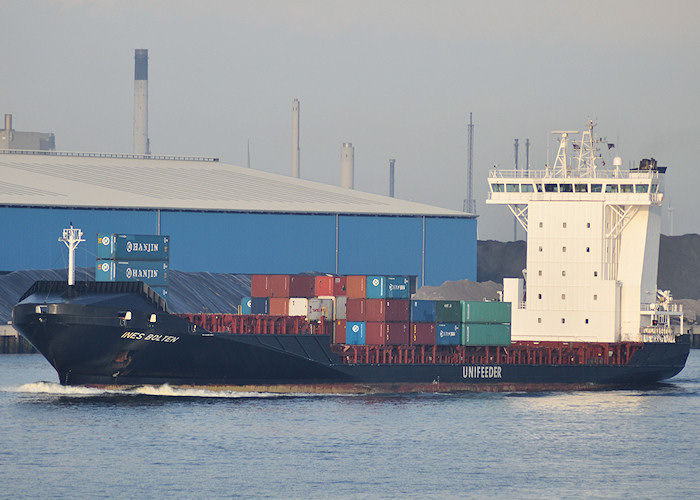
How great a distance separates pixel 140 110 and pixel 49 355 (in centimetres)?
9466

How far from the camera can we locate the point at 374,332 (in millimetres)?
53219

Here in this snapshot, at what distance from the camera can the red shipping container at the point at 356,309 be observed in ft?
175

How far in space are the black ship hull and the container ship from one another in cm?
6

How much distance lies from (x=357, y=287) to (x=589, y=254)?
13085mm

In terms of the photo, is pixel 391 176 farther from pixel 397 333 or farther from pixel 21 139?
pixel 397 333

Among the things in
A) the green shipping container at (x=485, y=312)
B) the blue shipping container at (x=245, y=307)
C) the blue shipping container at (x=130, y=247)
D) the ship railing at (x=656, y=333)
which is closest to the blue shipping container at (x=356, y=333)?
the green shipping container at (x=485, y=312)

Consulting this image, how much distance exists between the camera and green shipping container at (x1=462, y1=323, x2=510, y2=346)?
56.0 meters

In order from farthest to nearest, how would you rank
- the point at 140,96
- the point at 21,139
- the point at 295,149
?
the point at 21,139
the point at 295,149
the point at 140,96

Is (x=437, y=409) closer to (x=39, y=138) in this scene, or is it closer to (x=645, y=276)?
(x=645, y=276)

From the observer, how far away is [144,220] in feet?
328

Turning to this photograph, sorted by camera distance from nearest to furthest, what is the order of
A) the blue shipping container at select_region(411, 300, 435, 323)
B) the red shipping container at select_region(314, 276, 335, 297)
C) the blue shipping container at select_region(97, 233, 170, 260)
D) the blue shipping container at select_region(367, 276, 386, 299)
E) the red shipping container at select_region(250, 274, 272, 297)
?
the blue shipping container at select_region(367, 276, 386, 299)
the red shipping container at select_region(314, 276, 335, 297)
the blue shipping container at select_region(411, 300, 435, 323)
the red shipping container at select_region(250, 274, 272, 297)
the blue shipping container at select_region(97, 233, 170, 260)

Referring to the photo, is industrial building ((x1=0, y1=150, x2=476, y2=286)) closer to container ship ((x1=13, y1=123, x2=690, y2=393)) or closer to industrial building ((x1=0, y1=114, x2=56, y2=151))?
industrial building ((x1=0, y1=114, x2=56, y2=151))

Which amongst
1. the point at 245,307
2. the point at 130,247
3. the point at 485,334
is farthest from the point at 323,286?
the point at 130,247

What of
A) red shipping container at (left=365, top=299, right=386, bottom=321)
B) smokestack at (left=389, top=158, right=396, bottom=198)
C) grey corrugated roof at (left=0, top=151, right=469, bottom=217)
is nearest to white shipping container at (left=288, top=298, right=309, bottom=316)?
red shipping container at (left=365, top=299, right=386, bottom=321)
